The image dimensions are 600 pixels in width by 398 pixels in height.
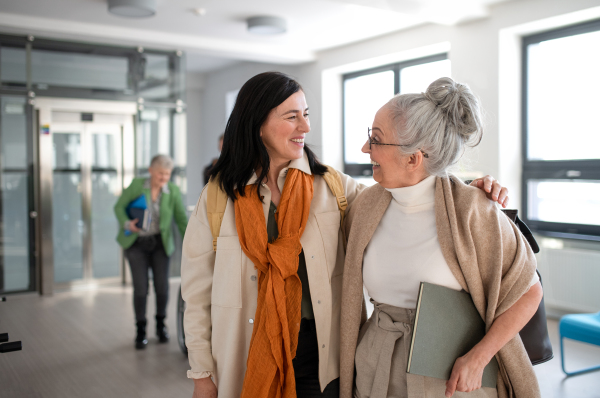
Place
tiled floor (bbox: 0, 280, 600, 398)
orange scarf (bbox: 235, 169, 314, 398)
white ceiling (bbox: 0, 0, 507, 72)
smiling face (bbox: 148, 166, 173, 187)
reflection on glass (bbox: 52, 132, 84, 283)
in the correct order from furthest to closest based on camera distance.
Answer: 1. reflection on glass (bbox: 52, 132, 84, 283)
2. white ceiling (bbox: 0, 0, 507, 72)
3. smiling face (bbox: 148, 166, 173, 187)
4. tiled floor (bbox: 0, 280, 600, 398)
5. orange scarf (bbox: 235, 169, 314, 398)

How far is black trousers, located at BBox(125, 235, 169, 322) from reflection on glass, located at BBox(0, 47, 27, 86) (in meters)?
3.09

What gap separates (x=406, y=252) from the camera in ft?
4.68

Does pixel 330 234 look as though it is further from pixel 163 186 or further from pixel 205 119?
pixel 205 119

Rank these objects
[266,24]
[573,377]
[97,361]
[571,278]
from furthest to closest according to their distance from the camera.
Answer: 1. [266,24]
2. [571,278]
3. [97,361]
4. [573,377]

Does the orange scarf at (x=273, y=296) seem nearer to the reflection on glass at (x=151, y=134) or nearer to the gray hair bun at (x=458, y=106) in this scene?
the gray hair bun at (x=458, y=106)

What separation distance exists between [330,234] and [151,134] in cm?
572

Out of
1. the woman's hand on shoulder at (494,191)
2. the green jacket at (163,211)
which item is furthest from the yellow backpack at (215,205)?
the green jacket at (163,211)

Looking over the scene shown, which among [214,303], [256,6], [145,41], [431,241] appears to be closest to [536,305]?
[431,241]

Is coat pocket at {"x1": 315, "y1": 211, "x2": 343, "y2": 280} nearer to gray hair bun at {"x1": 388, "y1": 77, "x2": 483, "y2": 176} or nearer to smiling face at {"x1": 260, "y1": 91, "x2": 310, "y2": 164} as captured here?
smiling face at {"x1": 260, "y1": 91, "x2": 310, "y2": 164}

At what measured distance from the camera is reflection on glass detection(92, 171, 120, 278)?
6625mm

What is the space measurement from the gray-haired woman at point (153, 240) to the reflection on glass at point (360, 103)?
3.62 meters

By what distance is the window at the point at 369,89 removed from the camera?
668 centimetres

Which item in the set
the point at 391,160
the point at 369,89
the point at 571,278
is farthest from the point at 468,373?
the point at 369,89

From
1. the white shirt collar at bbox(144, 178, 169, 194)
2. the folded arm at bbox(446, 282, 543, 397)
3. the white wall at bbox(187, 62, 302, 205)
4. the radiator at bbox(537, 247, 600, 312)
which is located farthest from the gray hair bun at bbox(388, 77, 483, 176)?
the white wall at bbox(187, 62, 302, 205)
